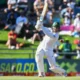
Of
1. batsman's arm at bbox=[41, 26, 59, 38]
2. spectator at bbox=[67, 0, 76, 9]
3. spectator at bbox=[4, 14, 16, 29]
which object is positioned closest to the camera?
batsman's arm at bbox=[41, 26, 59, 38]

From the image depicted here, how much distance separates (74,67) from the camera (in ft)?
50.3

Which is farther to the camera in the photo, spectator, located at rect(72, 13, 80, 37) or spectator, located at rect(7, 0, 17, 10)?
spectator, located at rect(7, 0, 17, 10)

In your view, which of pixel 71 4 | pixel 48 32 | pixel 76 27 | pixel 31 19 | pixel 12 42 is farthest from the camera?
pixel 71 4

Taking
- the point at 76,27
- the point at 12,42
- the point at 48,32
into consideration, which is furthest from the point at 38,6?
the point at 48,32

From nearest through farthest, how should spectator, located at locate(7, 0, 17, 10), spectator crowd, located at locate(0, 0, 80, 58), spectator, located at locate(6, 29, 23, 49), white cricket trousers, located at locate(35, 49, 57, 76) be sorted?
white cricket trousers, located at locate(35, 49, 57, 76) < spectator, located at locate(6, 29, 23, 49) < spectator crowd, located at locate(0, 0, 80, 58) < spectator, located at locate(7, 0, 17, 10)

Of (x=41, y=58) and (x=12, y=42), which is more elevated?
(x=41, y=58)

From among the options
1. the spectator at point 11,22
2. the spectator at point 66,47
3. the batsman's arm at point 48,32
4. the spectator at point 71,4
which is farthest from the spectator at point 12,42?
the batsman's arm at point 48,32

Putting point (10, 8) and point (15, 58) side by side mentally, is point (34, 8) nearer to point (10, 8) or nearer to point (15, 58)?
point (10, 8)

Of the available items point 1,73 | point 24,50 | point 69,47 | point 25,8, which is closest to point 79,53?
point 69,47

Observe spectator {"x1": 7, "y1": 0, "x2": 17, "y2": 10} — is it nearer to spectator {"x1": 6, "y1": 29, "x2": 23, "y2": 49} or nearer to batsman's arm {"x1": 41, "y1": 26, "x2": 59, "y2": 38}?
spectator {"x1": 6, "y1": 29, "x2": 23, "y2": 49}

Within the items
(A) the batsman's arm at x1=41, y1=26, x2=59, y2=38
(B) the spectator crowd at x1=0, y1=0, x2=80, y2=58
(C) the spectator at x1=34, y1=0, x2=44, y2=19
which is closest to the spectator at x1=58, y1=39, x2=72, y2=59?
(B) the spectator crowd at x1=0, y1=0, x2=80, y2=58

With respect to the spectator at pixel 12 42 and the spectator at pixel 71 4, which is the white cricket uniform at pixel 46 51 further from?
the spectator at pixel 71 4

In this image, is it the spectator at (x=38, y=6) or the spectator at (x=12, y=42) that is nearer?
the spectator at (x=12, y=42)

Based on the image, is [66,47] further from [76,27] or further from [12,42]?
[76,27]
